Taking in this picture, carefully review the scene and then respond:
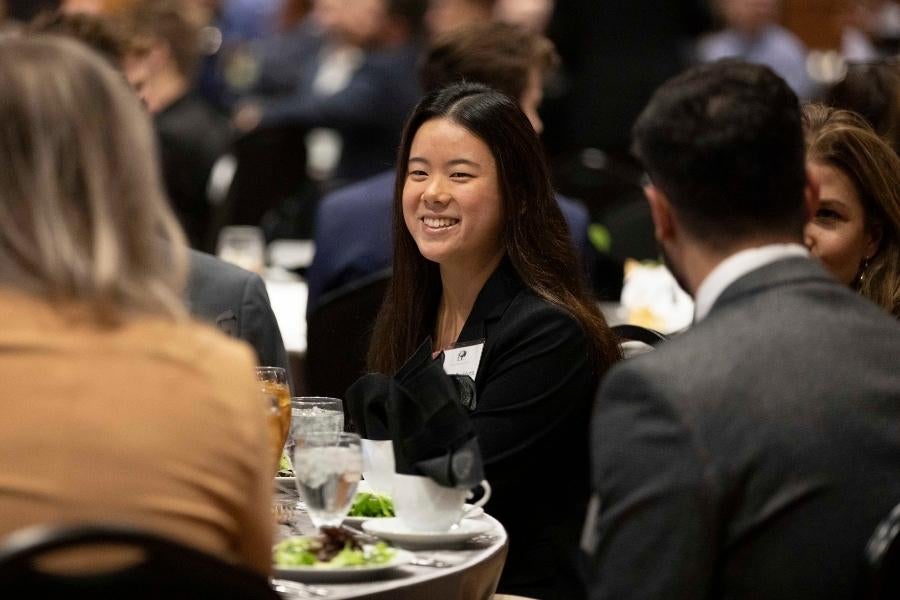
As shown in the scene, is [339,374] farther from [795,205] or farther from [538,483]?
[795,205]

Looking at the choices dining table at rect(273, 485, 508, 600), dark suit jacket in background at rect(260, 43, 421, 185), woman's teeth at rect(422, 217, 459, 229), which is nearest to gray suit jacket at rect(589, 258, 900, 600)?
dining table at rect(273, 485, 508, 600)

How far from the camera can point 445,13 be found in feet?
28.6

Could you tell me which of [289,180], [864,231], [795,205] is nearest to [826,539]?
[795,205]

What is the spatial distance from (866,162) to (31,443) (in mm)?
1950

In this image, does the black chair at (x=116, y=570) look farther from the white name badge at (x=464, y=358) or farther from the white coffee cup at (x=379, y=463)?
the white name badge at (x=464, y=358)

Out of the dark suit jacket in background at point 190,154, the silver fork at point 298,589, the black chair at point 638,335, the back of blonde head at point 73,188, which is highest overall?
the back of blonde head at point 73,188

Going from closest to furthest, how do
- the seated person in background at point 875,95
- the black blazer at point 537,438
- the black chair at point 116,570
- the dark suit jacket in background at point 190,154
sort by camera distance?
1. the black chair at point 116,570
2. the black blazer at point 537,438
3. the seated person in background at point 875,95
4. the dark suit jacket in background at point 190,154

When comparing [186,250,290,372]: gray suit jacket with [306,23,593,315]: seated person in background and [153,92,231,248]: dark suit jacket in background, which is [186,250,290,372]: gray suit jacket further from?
[153,92,231,248]: dark suit jacket in background

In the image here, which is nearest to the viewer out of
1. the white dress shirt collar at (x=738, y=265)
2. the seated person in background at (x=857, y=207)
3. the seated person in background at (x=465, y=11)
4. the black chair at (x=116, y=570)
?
the black chair at (x=116, y=570)

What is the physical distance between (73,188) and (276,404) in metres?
0.82

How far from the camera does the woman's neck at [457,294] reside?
127 inches

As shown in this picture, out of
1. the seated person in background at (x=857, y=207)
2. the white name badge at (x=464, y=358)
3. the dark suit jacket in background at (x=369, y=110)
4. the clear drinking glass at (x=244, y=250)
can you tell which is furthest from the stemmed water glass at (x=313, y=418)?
the dark suit jacket in background at (x=369, y=110)

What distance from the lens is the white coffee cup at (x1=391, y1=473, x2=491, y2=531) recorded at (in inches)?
91.9

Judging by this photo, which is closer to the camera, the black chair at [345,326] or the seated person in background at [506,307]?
the seated person in background at [506,307]
